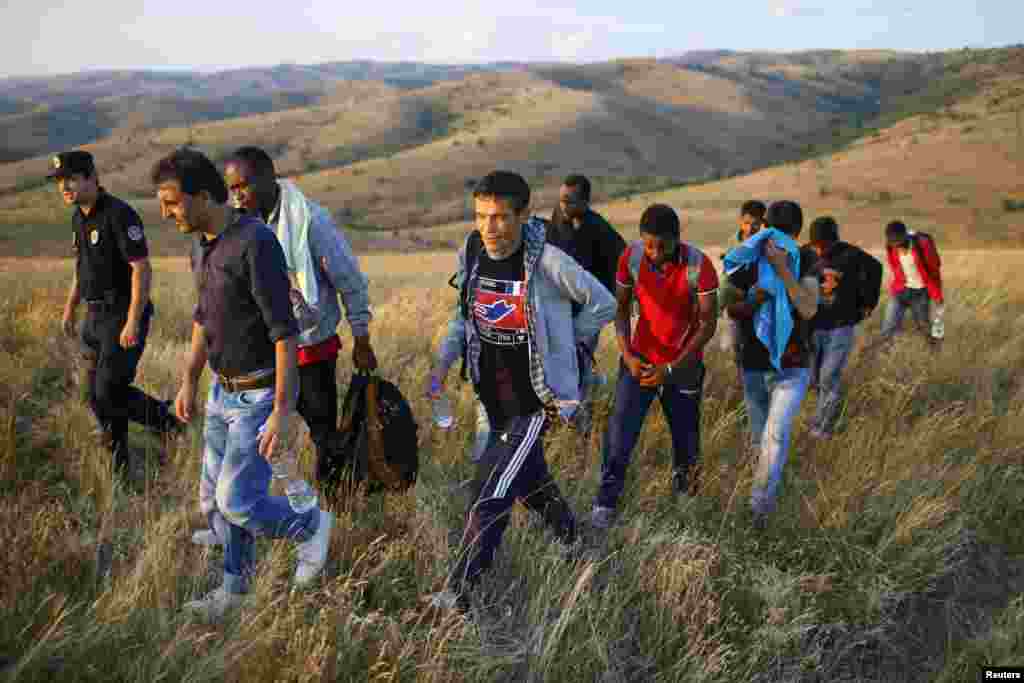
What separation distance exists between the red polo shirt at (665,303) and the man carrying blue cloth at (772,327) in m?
0.34

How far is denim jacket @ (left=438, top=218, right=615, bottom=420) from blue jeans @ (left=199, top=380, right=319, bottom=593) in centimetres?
106

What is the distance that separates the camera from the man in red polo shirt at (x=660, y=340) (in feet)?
13.5

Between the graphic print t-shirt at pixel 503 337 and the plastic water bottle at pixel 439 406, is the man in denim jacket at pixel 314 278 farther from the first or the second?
the graphic print t-shirt at pixel 503 337

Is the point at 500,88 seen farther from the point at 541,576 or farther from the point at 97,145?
the point at 541,576

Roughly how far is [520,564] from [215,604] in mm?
1352

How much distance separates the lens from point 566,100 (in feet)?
333

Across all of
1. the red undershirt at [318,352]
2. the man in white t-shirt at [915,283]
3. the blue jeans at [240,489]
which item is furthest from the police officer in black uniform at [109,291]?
the man in white t-shirt at [915,283]

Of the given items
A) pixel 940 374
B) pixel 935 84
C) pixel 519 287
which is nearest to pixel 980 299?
pixel 940 374

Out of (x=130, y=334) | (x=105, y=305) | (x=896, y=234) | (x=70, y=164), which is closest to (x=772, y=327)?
(x=130, y=334)

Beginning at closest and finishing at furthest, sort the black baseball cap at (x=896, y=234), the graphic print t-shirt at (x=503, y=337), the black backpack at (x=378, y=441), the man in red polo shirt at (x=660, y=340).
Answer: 1. the graphic print t-shirt at (x=503, y=337)
2. the black backpack at (x=378, y=441)
3. the man in red polo shirt at (x=660, y=340)
4. the black baseball cap at (x=896, y=234)

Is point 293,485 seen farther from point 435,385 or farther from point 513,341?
point 513,341

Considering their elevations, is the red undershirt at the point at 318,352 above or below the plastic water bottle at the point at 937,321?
above

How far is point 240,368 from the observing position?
3020 millimetres

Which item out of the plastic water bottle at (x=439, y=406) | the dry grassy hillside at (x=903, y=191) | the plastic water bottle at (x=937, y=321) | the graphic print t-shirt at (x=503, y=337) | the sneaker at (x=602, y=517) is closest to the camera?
the graphic print t-shirt at (x=503, y=337)
